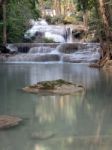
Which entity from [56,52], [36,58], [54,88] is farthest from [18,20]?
[54,88]

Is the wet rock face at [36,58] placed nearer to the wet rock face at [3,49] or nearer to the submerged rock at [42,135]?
the wet rock face at [3,49]

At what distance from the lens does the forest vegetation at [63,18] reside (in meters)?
25.3

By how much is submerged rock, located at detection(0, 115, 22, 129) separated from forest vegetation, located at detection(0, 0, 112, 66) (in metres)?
7.23

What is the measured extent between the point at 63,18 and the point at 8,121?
1702 inches

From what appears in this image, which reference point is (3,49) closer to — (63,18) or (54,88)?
(63,18)

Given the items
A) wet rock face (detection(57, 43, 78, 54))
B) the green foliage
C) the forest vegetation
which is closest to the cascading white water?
wet rock face (detection(57, 43, 78, 54))

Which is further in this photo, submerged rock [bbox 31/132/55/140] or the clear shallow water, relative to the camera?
submerged rock [bbox 31/132/55/140]

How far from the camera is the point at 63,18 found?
51.1 metres

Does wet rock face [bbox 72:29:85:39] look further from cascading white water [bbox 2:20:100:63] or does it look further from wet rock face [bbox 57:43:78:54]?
wet rock face [bbox 57:43:78:54]

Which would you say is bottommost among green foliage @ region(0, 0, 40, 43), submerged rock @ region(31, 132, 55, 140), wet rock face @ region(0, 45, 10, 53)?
wet rock face @ region(0, 45, 10, 53)

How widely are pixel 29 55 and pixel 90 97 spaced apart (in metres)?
20.4

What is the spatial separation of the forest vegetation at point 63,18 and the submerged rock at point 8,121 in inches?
285

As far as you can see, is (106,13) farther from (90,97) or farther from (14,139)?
(14,139)

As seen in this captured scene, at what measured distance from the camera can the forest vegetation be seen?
83.0ft
